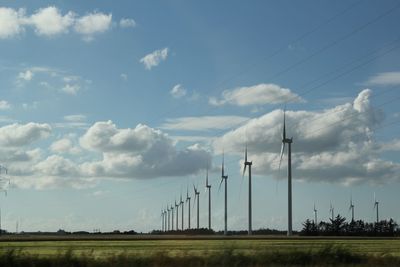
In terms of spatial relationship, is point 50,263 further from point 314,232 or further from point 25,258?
point 314,232

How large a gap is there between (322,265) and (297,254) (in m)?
4.12

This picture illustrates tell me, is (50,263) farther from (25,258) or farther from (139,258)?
(139,258)

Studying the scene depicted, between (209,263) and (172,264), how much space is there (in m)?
2.99

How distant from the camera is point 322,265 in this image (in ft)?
179

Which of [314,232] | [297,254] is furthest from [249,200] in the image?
[297,254]

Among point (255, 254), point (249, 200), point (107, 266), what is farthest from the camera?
point (249, 200)

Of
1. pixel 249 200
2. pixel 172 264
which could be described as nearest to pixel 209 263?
pixel 172 264

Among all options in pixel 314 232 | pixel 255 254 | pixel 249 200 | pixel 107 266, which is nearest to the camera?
pixel 107 266

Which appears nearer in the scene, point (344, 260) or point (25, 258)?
point (25, 258)

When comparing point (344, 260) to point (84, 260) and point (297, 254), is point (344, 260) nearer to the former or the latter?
point (297, 254)

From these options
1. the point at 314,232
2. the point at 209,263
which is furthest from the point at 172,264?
the point at 314,232

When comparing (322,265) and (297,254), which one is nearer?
(322,265)

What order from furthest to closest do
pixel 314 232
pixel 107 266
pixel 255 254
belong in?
pixel 314 232 → pixel 255 254 → pixel 107 266

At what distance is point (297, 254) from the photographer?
2297 inches
